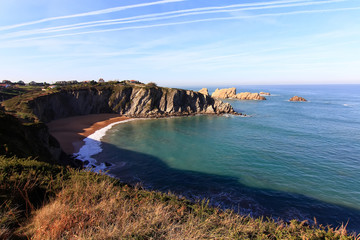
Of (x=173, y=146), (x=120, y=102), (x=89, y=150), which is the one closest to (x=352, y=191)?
(x=173, y=146)

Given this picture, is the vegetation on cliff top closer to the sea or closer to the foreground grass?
the foreground grass

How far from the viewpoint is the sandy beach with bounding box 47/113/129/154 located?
3805 centimetres

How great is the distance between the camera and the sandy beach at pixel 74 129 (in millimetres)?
38050

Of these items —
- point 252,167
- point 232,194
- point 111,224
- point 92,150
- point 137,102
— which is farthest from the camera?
point 137,102

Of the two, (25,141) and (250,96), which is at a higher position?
(250,96)

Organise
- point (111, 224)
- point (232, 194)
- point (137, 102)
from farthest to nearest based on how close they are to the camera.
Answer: point (137, 102), point (232, 194), point (111, 224)

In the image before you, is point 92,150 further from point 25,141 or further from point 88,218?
point 88,218

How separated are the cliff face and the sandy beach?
7.06 meters

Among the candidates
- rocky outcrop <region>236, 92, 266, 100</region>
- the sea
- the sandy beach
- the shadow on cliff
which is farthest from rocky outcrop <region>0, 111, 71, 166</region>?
rocky outcrop <region>236, 92, 266, 100</region>

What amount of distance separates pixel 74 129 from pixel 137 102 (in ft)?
102

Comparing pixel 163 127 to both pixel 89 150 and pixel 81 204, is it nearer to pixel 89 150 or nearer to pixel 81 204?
pixel 89 150

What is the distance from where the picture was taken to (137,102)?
3024 inches

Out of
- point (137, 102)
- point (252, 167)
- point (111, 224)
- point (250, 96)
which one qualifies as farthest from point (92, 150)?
point (250, 96)

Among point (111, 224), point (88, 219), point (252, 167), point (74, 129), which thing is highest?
point (88, 219)
